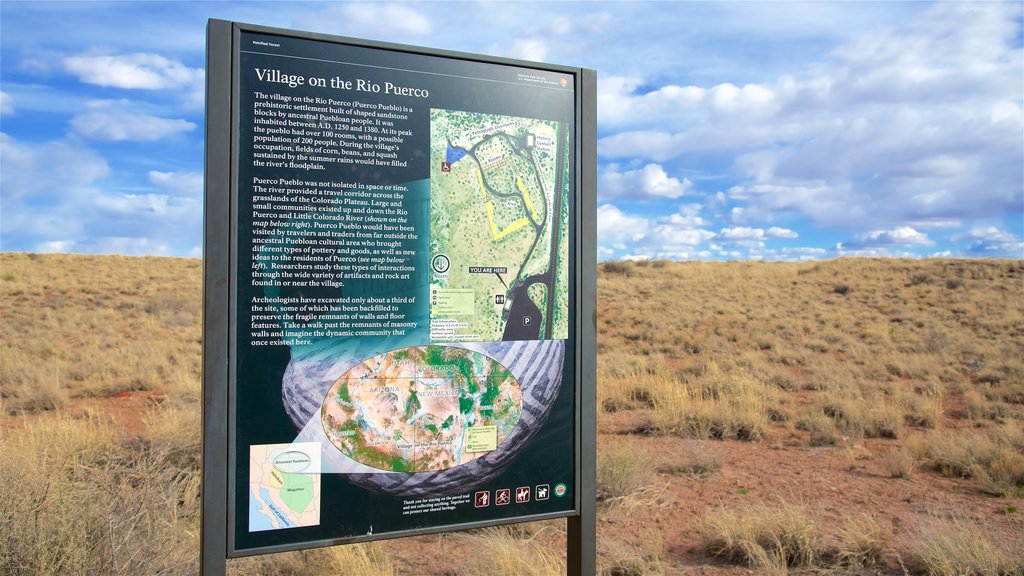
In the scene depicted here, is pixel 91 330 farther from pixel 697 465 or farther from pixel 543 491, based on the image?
pixel 543 491

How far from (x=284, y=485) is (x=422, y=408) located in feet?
2.35

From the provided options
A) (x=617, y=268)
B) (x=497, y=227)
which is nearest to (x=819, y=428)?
(x=497, y=227)

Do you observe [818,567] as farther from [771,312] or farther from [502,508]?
[771,312]

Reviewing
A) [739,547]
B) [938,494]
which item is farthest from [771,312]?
[739,547]

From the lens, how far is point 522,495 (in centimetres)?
367

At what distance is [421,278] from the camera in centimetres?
341

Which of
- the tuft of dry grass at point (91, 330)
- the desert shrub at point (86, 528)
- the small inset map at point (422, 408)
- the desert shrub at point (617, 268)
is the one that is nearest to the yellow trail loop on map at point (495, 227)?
the small inset map at point (422, 408)

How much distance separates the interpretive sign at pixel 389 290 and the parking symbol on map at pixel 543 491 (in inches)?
0.5

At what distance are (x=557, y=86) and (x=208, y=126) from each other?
70.1 inches

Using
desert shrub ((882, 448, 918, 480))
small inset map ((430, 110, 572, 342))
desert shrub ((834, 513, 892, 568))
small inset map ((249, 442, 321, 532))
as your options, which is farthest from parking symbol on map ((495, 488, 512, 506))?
desert shrub ((882, 448, 918, 480))

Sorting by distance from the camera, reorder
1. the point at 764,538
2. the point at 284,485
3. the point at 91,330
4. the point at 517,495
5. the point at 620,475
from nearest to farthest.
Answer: the point at 284,485 < the point at 517,495 < the point at 764,538 < the point at 620,475 < the point at 91,330

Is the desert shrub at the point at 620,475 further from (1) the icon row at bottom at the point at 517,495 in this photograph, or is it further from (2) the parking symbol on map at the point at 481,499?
(2) the parking symbol on map at the point at 481,499

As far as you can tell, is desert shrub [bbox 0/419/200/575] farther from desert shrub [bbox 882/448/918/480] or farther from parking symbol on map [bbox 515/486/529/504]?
desert shrub [bbox 882/448/918/480]

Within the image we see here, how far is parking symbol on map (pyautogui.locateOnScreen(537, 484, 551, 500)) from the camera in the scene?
12.2ft
